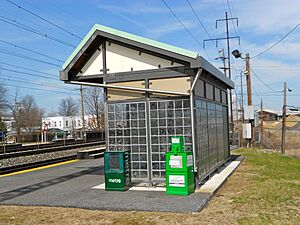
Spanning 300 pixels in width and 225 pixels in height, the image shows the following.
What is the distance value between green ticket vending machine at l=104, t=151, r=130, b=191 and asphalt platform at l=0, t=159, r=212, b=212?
0.88ft

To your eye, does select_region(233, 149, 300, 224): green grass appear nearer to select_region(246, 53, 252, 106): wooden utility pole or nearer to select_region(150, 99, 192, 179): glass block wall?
select_region(150, 99, 192, 179): glass block wall

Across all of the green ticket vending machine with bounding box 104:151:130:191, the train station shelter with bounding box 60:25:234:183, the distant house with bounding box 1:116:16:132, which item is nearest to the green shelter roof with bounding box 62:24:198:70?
the train station shelter with bounding box 60:25:234:183

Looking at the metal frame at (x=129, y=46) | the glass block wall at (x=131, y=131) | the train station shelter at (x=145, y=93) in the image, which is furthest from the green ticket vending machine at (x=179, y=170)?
the metal frame at (x=129, y=46)

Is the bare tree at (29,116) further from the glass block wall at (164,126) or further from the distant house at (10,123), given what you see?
the glass block wall at (164,126)

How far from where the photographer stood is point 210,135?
39.5 feet

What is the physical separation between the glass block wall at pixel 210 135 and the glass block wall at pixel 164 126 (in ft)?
1.13

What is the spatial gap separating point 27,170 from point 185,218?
1051cm

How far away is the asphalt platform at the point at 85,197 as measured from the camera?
312 inches

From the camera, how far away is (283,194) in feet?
29.3

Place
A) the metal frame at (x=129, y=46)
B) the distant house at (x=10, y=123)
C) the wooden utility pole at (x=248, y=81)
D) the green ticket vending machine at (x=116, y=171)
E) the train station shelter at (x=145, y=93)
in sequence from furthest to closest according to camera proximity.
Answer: the distant house at (x=10, y=123), the wooden utility pole at (x=248, y=81), the train station shelter at (x=145, y=93), the green ticket vending machine at (x=116, y=171), the metal frame at (x=129, y=46)

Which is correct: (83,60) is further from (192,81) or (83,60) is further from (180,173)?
(180,173)

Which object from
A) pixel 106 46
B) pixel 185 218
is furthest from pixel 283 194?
pixel 106 46

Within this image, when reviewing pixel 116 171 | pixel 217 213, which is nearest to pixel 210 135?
pixel 116 171

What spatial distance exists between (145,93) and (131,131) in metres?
1.16
